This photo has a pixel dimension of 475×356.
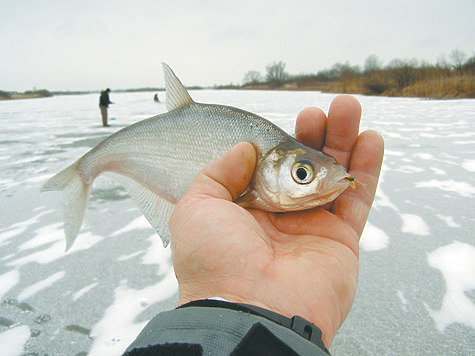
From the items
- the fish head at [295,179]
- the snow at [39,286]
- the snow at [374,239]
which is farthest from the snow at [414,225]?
the snow at [39,286]

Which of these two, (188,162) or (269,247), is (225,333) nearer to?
(269,247)

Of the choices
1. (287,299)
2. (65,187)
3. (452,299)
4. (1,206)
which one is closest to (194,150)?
(287,299)

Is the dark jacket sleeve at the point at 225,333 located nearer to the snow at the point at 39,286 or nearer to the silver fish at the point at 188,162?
the silver fish at the point at 188,162

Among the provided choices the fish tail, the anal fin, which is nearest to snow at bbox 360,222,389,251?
the anal fin

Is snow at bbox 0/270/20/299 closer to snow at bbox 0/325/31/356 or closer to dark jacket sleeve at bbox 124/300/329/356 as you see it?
snow at bbox 0/325/31/356

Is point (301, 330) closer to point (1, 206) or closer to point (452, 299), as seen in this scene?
point (452, 299)

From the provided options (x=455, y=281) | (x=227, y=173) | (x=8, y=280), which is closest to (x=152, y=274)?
(x=8, y=280)
